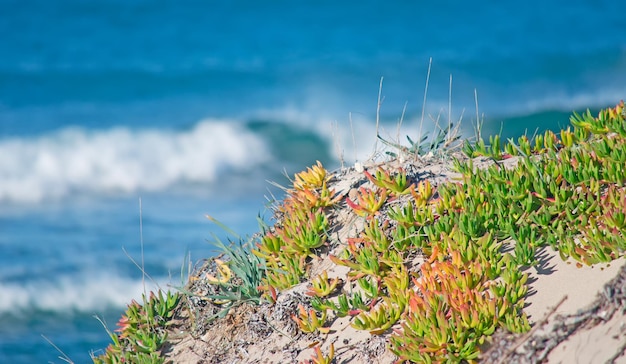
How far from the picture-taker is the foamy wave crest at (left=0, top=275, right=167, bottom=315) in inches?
511

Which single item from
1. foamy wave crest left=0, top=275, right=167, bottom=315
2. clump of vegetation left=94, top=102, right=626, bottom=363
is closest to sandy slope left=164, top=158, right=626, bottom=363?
clump of vegetation left=94, top=102, right=626, bottom=363

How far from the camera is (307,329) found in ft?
17.1

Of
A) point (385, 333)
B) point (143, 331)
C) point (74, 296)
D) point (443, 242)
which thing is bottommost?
point (385, 333)

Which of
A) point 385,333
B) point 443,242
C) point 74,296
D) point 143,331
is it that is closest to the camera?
point 385,333

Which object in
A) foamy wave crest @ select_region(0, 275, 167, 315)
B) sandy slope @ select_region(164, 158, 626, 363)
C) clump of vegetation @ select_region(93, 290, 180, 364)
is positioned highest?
foamy wave crest @ select_region(0, 275, 167, 315)

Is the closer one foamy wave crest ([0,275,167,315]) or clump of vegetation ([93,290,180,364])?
clump of vegetation ([93,290,180,364])

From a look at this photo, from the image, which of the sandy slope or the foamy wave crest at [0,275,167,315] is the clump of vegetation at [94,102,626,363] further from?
the foamy wave crest at [0,275,167,315]

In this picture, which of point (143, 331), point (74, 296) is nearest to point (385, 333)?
point (143, 331)

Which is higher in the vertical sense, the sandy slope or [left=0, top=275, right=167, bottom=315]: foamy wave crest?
[left=0, top=275, right=167, bottom=315]: foamy wave crest

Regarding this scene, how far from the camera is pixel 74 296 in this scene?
13.2 metres

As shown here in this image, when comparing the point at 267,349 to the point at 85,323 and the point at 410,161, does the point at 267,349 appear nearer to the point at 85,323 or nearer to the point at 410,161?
the point at 410,161

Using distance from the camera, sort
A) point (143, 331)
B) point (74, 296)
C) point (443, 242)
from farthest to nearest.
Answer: point (74, 296)
point (143, 331)
point (443, 242)

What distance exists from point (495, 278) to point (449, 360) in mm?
734

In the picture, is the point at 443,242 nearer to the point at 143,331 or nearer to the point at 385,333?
the point at 385,333
